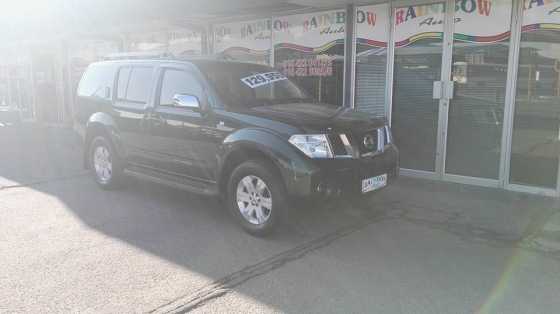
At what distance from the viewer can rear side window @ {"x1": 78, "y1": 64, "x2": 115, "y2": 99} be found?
7066 millimetres

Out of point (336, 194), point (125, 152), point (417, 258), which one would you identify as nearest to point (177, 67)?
point (125, 152)

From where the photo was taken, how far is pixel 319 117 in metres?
5.12

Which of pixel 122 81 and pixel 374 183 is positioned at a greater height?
pixel 122 81

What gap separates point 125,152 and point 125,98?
0.75 meters

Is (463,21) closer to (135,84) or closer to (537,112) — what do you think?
(537,112)

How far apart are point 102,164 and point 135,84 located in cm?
146

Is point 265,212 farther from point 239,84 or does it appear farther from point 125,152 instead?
point 125,152

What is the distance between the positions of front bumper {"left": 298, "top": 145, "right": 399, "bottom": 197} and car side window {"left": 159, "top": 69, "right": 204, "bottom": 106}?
182 cm

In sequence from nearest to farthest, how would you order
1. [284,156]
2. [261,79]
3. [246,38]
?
[284,156] → [261,79] → [246,38]

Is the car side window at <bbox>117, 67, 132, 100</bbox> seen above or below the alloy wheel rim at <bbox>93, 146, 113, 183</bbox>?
above

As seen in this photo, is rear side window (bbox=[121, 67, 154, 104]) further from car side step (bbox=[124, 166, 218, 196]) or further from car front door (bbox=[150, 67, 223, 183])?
car side step (bbox=[124, 166, 218, 196])

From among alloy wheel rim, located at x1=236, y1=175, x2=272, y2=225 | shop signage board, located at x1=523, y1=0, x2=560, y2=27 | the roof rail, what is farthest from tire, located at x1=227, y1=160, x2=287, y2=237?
shop signage board, located at x1=523, y1=0, x2=560, y2=27

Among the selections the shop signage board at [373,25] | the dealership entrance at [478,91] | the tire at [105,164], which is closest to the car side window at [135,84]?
the tire at [105,164]

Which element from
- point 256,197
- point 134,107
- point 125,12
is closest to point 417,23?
point 256,197
